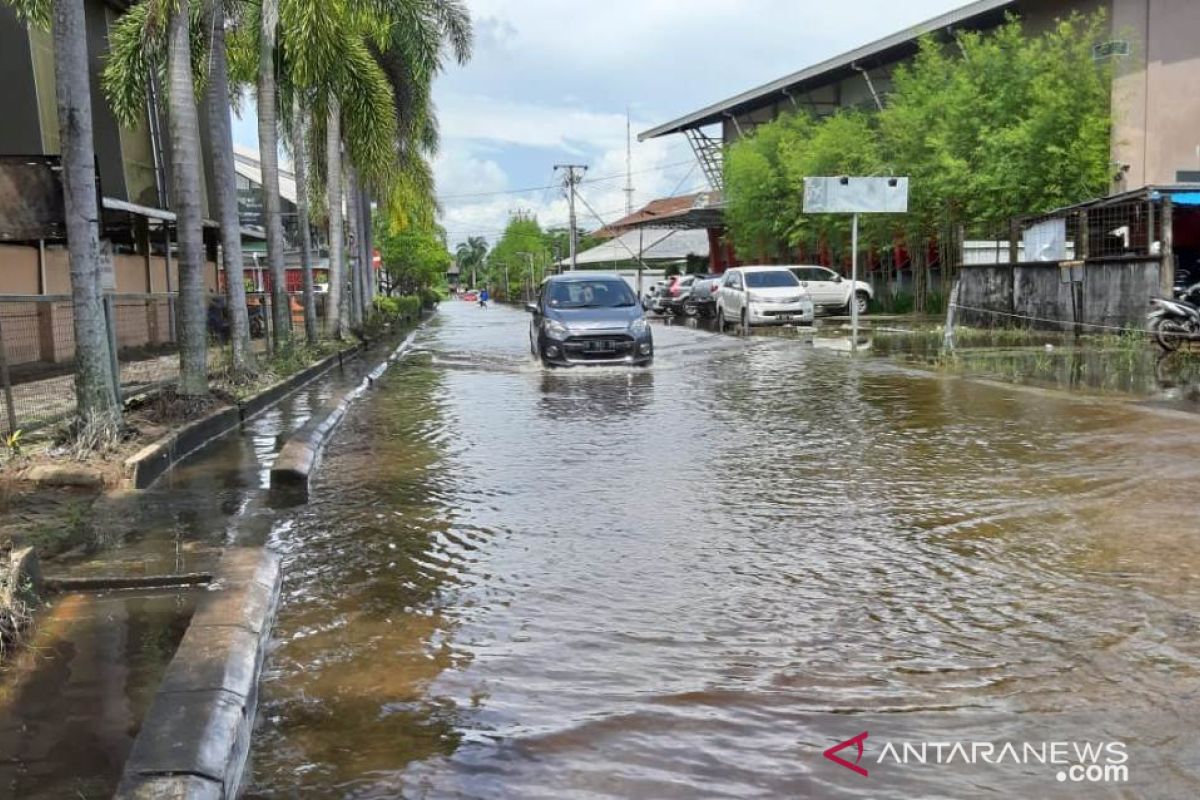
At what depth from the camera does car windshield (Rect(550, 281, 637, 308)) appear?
1803cm

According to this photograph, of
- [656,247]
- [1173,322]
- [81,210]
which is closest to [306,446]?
[81,210]

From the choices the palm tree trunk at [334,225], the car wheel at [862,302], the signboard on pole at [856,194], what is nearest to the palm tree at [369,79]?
the palm tree trunk at [334,225]

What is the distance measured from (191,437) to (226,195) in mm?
5363

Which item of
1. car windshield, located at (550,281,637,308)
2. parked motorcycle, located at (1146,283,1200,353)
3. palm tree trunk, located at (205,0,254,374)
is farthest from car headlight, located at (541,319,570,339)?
parked motorcycle, located at (1146,283,1200,353)

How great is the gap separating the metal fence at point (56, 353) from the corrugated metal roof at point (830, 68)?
27645 millimetres

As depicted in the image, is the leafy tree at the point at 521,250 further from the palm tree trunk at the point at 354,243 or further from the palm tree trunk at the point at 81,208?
the palm tree trunk at the point at 81,208

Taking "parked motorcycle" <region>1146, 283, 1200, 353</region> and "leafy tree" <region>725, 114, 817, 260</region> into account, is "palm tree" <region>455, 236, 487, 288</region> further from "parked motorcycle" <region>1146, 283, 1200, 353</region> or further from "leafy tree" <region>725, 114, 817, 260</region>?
"parked motorcycle" <region>1146, 283, 1200, 353</region>

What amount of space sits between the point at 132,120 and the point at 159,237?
455 inches

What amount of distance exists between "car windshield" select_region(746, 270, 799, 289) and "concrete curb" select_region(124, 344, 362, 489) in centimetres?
1619

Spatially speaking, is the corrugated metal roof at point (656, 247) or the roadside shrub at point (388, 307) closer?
the roadside shrub at point (388, 307)

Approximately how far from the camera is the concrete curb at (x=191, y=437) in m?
8.38

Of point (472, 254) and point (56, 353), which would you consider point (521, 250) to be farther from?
point (56, 353)

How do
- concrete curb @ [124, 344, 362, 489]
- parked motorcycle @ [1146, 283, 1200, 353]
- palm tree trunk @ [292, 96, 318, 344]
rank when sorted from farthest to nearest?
palm tree trunk @ [292, 96, 318, 344] < parked motorcycle @ [1146, 283, 1200, 353] < concrete curb @ [124, 344, 362, 489]

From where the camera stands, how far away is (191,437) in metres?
10.3
